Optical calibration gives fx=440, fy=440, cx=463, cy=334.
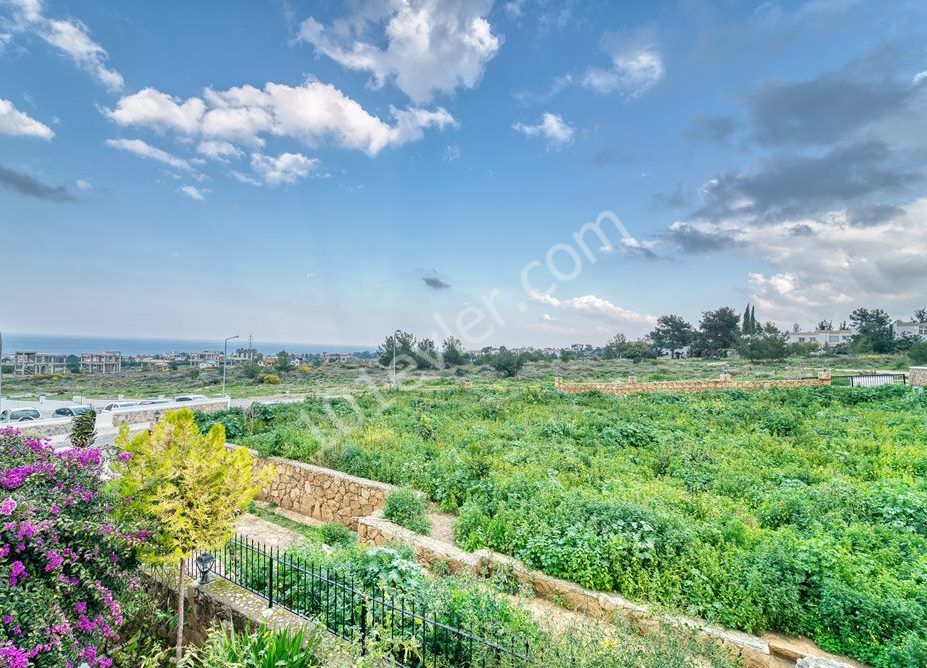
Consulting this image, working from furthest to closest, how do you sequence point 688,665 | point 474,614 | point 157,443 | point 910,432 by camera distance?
point 910,432, point 157,443, point 474,614, point 688,665

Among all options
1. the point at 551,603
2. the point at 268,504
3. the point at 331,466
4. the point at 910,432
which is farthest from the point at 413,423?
the point at 910,432

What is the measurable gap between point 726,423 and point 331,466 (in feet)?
36.7

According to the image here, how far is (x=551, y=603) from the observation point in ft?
16.6

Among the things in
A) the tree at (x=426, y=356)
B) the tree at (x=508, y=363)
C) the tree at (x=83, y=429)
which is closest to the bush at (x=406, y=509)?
the tree at (x=83, y=429)

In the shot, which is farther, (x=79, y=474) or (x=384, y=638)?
(x=79, y=474)

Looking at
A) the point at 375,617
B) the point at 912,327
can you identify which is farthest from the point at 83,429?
the point at 912,327

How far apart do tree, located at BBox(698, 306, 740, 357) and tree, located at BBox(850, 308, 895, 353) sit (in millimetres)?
13730

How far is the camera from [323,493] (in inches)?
368

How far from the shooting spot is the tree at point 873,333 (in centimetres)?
5088

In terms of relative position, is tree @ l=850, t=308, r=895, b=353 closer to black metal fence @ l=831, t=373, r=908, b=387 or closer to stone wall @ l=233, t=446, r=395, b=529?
black metal fence @ l=831, t=373, r=908, b=387

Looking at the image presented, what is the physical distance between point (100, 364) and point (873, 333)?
101387mm

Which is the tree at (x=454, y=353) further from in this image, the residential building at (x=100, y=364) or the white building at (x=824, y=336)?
the white building at (x=824, y=336)

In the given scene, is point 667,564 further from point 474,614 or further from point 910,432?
point 910,432

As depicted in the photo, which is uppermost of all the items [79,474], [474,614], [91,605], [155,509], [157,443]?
[157,443]
